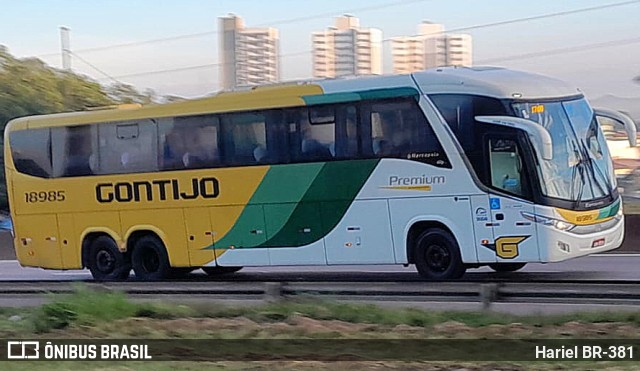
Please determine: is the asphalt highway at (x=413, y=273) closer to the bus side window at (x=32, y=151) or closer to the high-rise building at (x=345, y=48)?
the bus side window at (x=32, y=151)

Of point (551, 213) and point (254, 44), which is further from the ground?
point (254, 44)

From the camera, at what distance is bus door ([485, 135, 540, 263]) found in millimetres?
17141

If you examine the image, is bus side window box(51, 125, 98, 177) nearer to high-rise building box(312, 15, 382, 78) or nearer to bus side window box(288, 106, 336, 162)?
bus side window box(288, 106, 336, 162)

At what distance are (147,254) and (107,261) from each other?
3.06 ft

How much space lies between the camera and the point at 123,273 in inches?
839

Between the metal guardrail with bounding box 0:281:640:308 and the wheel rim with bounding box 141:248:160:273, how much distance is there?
467 cm

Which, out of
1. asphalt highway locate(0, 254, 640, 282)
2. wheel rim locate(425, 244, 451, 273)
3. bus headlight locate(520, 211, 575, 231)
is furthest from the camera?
asphalt highway locate(0, 254, 640, 282)

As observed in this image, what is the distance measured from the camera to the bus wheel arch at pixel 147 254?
68.1 feet

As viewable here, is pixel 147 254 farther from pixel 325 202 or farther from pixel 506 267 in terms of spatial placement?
pixel 506 267

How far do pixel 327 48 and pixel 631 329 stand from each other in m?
35.7

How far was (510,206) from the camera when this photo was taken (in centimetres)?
1723

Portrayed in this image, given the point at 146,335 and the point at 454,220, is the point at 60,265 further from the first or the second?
the point at 146,335

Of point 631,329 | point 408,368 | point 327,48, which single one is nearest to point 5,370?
point 408,368

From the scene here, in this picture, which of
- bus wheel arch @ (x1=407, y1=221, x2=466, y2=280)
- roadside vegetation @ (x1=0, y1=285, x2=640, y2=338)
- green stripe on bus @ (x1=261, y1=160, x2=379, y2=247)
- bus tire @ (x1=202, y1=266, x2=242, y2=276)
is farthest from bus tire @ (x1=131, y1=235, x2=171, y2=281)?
roadside vegetation @ (x1=0, y1=285, x2=640, y2=338)
